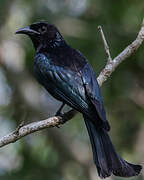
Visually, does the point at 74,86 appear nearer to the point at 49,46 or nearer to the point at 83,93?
the point at 83,93

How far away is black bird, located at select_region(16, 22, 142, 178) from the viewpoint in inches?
194

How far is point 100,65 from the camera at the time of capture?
23.2 ft

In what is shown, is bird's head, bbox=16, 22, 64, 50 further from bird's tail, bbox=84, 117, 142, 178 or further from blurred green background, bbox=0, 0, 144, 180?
bird's tail, bbox=84, 117, 142, 178

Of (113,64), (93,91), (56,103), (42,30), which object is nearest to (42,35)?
(42,30)

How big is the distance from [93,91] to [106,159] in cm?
61

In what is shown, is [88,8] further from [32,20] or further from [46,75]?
[46,75]

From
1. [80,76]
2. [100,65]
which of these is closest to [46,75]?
[80,76]

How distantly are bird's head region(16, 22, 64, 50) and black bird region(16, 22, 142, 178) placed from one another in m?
0.13

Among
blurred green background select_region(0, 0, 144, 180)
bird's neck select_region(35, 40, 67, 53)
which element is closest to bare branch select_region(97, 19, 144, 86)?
bird's neck select_region(35, 40, 67, 53)

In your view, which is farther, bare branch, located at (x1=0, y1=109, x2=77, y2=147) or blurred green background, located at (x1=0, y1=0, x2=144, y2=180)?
blurred green background, located at (x1=0, y1=0, x2=144, y2=180)

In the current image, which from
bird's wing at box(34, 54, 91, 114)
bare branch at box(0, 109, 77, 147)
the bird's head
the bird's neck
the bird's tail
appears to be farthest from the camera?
the bird's head

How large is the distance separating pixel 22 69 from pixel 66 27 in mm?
849

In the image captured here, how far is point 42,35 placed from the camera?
6.02 metres

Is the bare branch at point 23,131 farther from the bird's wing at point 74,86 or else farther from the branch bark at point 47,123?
the bird's wing at point 74,86
